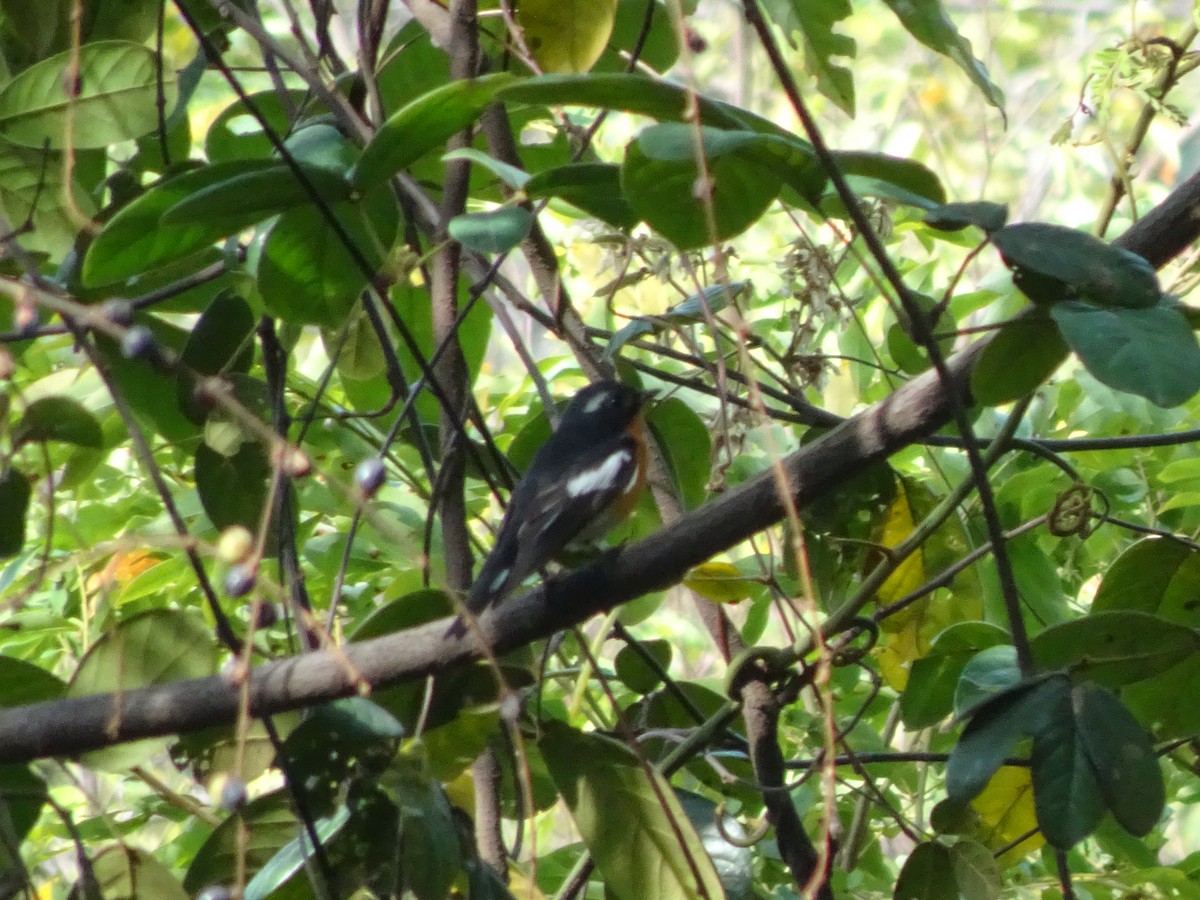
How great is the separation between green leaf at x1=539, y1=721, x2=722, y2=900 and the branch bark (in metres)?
0.20

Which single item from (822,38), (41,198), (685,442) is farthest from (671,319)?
(41,198)

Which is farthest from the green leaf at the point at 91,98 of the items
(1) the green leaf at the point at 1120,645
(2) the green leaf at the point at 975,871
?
(2) the green leaf at the point at 975,871

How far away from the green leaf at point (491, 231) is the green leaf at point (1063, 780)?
2.37ft

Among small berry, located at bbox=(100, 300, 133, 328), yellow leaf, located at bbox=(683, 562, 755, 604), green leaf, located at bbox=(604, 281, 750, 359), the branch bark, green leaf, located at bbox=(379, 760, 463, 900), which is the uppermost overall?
green leaf, located at bbox=(604, 281, 750, 359)

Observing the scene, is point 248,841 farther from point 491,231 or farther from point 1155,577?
point 1155,577

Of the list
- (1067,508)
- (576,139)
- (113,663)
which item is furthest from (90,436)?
(1067,508)

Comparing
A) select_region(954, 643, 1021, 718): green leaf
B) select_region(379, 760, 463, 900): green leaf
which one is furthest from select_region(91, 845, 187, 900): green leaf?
select_region(954, 643, 1021, 718): green leaf

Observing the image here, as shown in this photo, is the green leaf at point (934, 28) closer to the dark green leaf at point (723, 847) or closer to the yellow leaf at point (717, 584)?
the yellow leaf at point (717, 584)

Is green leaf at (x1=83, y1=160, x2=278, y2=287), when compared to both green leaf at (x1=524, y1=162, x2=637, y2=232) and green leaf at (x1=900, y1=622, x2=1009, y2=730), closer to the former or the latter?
green leaf at (x1=524, y1=162, x2=637, y2=232)

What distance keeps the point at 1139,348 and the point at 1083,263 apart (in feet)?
0.33

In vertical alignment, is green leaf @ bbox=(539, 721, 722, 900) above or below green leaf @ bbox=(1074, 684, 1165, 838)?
above

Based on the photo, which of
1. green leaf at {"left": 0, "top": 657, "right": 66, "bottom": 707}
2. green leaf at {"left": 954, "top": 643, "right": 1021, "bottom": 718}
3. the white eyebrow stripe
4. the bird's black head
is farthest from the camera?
the white eyebrow stripe

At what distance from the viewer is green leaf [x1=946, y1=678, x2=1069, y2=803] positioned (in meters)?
1.23

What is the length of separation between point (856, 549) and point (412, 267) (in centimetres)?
83
